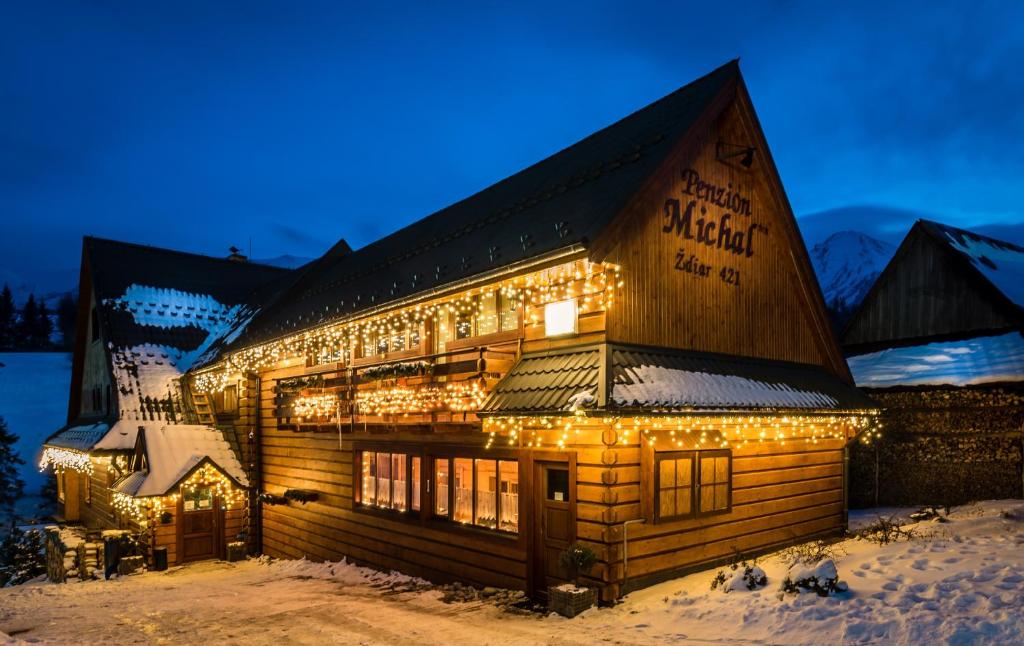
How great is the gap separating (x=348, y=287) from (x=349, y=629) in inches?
434

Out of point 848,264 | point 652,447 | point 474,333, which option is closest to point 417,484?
point 474,333

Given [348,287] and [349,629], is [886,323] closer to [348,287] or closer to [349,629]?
[348,287]

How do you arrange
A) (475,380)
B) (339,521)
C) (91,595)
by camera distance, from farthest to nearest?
1. (339,521)
2. (91,595)
3. (475,380)

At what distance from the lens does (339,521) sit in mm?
18281

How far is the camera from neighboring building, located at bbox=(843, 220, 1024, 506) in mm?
17656

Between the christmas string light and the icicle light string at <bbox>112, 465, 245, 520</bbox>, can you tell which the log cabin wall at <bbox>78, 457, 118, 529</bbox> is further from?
the christmas string light

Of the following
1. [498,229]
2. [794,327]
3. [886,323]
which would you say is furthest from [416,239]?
[886,323]

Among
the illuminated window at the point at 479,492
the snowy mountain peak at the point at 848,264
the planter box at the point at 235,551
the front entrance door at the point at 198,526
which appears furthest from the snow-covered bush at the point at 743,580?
the snowy mountain peak at the point at 848,264

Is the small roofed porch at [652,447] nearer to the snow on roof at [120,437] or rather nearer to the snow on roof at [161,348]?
the snow on roof at [120,437]

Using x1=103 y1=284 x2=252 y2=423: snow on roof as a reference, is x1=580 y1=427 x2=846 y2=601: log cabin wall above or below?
below

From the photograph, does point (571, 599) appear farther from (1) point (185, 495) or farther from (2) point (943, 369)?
(1) point (185, 495)

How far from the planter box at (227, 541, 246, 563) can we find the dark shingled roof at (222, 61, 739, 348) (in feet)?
20.4

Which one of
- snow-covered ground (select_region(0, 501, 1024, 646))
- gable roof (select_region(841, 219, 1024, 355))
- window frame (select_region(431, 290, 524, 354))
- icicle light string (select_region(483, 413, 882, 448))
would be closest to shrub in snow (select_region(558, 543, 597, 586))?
snow-covered ground (select_region(0, 501, 1024, 646))

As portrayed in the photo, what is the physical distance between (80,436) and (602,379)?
2313cm
